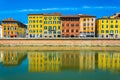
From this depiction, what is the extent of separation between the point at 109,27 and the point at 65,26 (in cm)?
1982

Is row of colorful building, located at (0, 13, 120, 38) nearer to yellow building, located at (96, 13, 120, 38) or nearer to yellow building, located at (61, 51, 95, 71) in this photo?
yellow building, located at (96, 13, 120, 38)

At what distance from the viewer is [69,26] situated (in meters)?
101

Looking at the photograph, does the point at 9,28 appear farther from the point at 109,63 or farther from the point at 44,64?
the point at 109,63

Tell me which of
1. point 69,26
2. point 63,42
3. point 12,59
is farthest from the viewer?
point 69,26

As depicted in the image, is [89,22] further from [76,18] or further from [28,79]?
[28,79]

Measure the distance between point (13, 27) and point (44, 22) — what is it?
581 inches

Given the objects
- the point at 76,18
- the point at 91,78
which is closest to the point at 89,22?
the point at 76,18

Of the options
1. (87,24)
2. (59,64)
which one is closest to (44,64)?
(59,64)

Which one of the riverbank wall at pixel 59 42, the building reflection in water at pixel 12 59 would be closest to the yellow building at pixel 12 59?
the building reflection in water at pixel 12 59

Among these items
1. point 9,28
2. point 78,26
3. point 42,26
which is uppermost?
point 42,26

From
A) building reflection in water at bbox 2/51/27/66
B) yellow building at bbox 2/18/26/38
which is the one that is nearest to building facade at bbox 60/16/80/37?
yellow building at bbox 2/18/26/38

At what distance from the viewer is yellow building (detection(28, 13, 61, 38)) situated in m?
102

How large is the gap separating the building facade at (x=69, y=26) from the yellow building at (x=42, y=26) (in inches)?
97.7

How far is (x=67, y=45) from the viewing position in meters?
83.2
